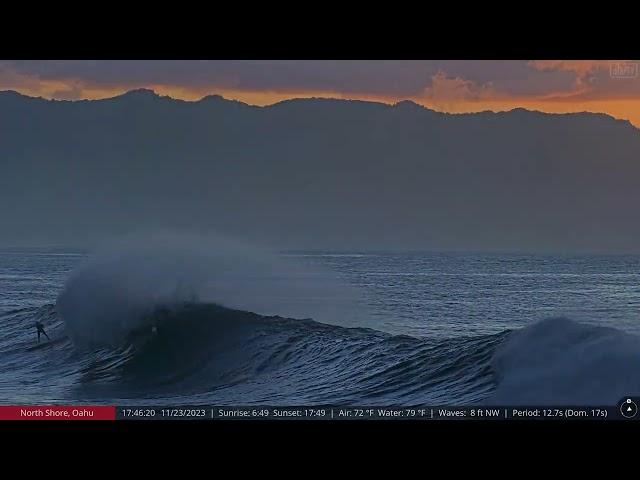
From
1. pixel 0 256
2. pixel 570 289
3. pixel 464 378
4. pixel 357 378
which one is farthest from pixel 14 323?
pixel 570 289

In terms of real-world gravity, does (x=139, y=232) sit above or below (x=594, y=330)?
above

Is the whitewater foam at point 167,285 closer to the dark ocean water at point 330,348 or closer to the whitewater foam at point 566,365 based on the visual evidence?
the dark ocean water at point 330,348

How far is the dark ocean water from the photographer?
5.66 meters

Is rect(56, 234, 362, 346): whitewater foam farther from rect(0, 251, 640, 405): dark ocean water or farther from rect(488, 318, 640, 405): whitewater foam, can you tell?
rect(488, 318, 640, 405): whitewater foam

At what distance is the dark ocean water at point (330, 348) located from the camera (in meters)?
5.66

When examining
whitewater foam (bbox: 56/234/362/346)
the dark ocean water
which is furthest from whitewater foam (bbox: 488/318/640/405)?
whitewater foam (bbox: 56/234/362/346)

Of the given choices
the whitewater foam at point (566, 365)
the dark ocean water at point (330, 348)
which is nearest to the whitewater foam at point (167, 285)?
the dark ocean water at point (330, 348)

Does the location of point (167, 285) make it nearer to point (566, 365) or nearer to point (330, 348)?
point (330, 348)

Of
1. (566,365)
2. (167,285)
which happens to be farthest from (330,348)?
(566,365)

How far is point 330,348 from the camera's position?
26.2ft

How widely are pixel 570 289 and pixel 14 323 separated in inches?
283

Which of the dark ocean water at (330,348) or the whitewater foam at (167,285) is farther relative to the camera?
the whitewater foam at (167,285)
